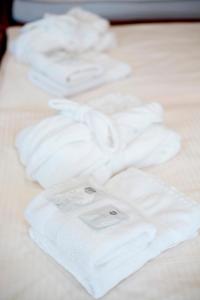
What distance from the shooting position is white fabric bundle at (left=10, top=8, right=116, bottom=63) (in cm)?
176

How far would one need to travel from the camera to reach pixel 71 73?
1.51 m

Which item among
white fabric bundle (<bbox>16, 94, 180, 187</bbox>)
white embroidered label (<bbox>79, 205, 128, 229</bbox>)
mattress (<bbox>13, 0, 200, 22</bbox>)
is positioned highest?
white embroidered label (<bbox>79, 205, 128, 229</bbox>)

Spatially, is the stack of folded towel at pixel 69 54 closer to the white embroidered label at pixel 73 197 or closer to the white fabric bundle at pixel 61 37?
the white fabric bundle at pixel 61 37

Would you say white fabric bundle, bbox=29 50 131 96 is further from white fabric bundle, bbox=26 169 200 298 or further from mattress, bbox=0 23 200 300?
white fabric bundle, bbox=26 169 200 298

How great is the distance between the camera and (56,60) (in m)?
1.61

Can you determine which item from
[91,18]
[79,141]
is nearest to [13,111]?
[79,141]

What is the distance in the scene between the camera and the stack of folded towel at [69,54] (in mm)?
1527

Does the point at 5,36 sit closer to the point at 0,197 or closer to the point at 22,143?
the point at 22,143

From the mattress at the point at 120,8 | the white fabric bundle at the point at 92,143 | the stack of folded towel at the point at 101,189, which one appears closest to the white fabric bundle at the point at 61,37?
the stack of folded towel at the point at 101,189

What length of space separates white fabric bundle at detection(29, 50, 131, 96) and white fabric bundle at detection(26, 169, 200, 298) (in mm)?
729

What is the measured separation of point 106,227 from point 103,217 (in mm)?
30

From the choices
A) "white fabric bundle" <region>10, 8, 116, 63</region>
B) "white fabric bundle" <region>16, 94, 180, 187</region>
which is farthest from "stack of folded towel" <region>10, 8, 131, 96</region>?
"white fabric bundle" <region>16, 94, 180, 187</region>

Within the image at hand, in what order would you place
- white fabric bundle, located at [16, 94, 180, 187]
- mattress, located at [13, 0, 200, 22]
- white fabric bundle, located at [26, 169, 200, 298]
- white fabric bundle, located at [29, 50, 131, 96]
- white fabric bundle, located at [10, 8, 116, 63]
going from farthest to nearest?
mattress, located at [13, 0, 200, 22] → white fabric bundle, located at [10, 8, 116, 63] → white fabric bundle, located at [29, 50, 131, 96] → white fabric bundle, located at [16, 94, 180, 187] → white fabric bundle, located at [26, 169, 200, 298]

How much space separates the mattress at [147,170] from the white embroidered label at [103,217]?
106mm
